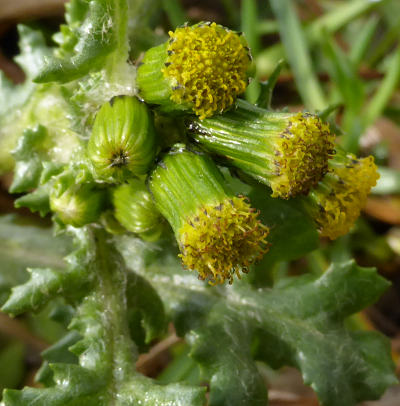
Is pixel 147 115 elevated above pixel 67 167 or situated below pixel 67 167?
above

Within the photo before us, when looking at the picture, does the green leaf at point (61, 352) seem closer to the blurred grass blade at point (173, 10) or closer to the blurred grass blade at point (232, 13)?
the blurred grass blade at point (173, 10)

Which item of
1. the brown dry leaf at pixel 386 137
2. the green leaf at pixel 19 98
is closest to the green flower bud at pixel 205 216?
the green leaf at pixel 19 98

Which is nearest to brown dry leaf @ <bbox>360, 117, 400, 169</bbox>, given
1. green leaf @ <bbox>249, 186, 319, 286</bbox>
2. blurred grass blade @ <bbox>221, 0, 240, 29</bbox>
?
blurred grass blade @ <bbox>221, 0, 240, 29</bbox>

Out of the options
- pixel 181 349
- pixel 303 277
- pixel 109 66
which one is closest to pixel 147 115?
pixel 109 66

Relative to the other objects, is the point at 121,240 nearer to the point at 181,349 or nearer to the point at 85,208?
the point at 85,208

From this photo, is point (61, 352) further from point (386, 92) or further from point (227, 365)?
point (386, 92)

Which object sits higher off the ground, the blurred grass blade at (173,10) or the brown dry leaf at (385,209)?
the blurred grass blade at (173,10)

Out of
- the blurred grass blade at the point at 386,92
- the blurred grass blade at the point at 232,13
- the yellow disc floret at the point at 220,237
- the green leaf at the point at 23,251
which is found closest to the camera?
the yellow disc floret at the point at 220,237
